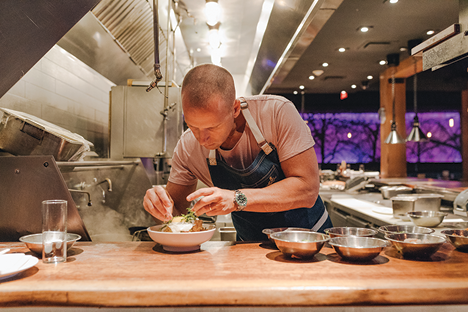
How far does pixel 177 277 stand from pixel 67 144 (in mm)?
1278

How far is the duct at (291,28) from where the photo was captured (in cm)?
205

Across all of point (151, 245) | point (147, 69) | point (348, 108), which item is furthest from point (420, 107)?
point (151, 245)

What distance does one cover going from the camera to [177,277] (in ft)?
3.37

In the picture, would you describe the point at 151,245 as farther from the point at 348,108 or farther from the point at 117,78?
the point at 348,108

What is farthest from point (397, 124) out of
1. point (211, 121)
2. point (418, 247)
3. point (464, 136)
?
point (211, 121)

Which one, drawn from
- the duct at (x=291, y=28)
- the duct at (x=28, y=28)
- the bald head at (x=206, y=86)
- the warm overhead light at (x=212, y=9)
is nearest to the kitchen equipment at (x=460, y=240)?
the bald head at (x=206, y=86)

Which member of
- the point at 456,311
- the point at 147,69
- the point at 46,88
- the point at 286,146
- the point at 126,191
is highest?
the point at 147,69

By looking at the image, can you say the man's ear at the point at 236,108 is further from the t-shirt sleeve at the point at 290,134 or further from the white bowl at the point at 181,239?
the white bowl at the point at 181,239

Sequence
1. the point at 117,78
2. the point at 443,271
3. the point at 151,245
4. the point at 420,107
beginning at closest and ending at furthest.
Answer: the point at 443,271
the point at 151,245
the point at 117,78
the point at 420,107

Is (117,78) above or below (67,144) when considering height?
above

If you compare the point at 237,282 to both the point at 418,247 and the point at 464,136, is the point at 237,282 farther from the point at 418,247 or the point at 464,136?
the point at 464,136

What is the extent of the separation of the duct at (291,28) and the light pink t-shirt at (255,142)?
29.1 inches

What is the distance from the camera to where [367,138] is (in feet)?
41.8

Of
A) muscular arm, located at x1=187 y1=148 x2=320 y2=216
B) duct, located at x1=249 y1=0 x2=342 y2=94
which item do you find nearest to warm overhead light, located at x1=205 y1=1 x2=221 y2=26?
duct, located at x1=249 y1=0 x2=342 y2=94
